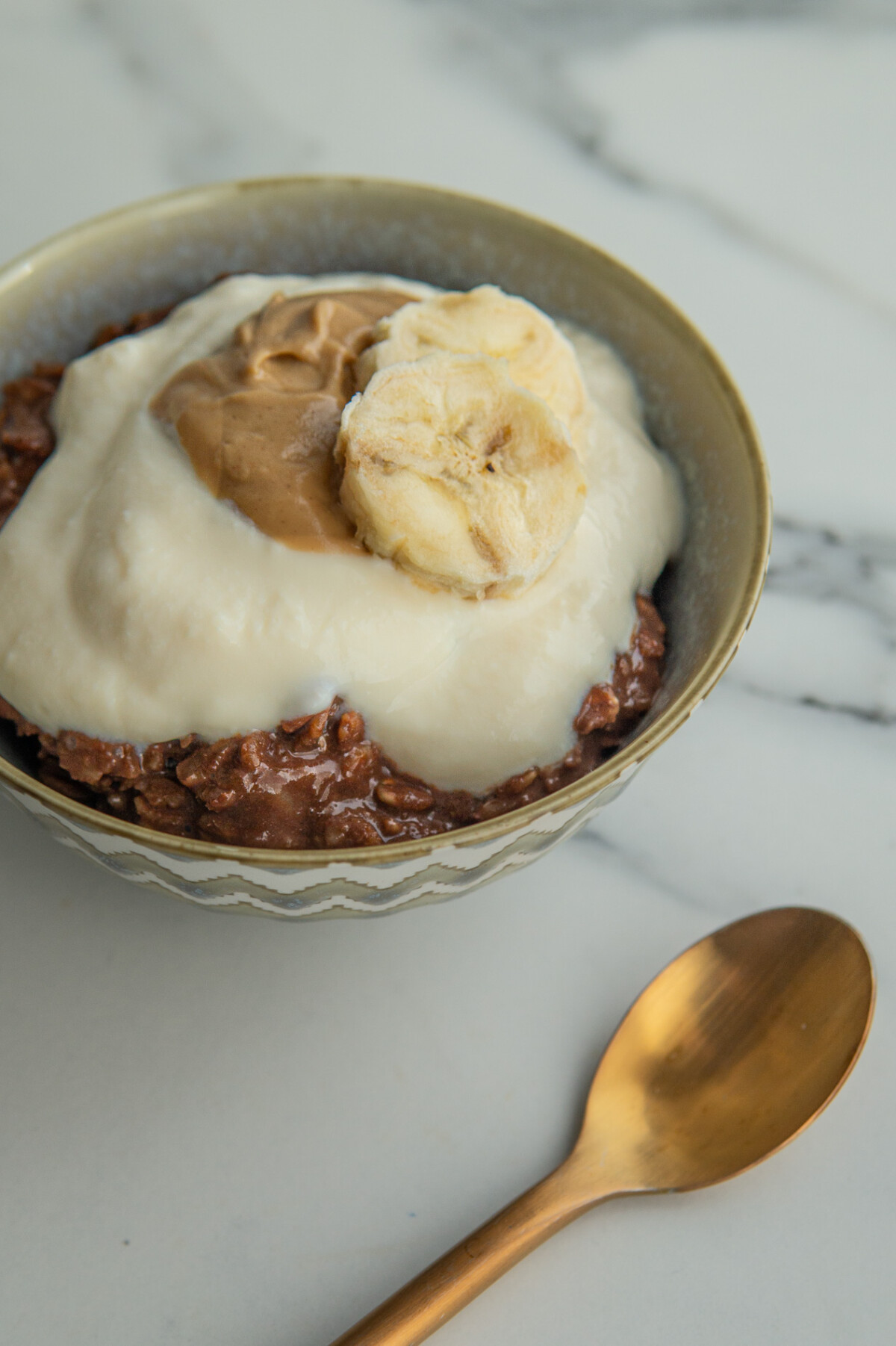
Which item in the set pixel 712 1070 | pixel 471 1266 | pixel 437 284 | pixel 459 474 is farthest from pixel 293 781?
pixel 437 284

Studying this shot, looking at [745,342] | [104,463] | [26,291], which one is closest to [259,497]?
[104,463]

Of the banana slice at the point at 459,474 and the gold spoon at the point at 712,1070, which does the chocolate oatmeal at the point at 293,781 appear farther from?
the gold spoon at the point at 712,1070

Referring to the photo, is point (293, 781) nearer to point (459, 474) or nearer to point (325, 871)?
point (325, 871)

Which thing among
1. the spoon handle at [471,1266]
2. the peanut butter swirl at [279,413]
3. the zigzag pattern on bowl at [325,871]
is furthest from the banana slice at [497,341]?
the spoon handle at [471,1266]

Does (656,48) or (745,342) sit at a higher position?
(656,48)

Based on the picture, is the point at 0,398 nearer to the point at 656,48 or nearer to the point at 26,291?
the point at 26,291

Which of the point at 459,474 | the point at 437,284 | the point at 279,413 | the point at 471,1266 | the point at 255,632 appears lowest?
the point at 471,1266
